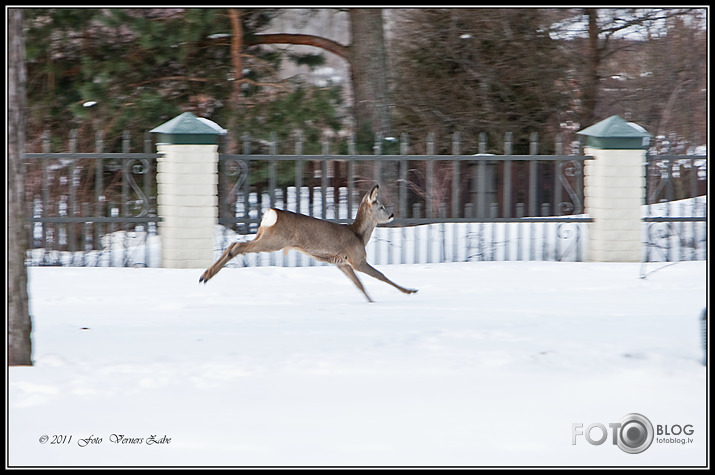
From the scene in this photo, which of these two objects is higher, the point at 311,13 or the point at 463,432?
the point at 311,13

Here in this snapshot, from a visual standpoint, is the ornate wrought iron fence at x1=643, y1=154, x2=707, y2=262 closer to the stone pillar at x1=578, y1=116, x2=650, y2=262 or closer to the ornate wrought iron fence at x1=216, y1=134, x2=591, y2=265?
the stone pillar at x1=578, y1=116, x2=650, y2=262

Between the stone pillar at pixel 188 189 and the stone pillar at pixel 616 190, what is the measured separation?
4563 mm

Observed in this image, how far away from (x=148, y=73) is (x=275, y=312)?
8.12m

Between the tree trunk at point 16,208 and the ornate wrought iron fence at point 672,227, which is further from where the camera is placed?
the ornate wrought iron fence at point 672,227

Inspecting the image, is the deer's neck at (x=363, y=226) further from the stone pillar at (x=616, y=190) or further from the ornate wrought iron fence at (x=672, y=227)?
the ornate wrought iron fence at (x=672, y=227)

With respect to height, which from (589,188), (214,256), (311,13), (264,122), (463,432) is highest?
(311,13)

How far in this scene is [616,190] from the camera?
11586 millimetres

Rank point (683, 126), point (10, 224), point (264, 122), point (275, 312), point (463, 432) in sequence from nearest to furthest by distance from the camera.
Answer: point (463, 432)
point (10, 224)
point (275, 312)
point (264, 122)
point (683, 126)

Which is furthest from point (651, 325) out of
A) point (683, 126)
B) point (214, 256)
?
point (683, 126)

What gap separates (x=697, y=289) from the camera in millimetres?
9664

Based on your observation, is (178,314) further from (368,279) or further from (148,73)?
(148,73)

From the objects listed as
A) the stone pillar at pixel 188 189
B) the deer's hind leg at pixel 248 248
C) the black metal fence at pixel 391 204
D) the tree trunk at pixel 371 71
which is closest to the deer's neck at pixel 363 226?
the deer's hind leg at pixel 248 248

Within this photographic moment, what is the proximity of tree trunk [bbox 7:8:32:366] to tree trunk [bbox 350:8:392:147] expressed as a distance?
9.61m

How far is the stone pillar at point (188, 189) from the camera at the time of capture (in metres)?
10.8
